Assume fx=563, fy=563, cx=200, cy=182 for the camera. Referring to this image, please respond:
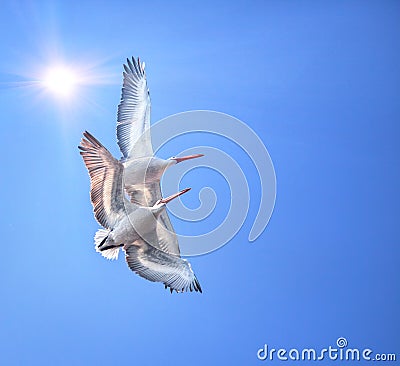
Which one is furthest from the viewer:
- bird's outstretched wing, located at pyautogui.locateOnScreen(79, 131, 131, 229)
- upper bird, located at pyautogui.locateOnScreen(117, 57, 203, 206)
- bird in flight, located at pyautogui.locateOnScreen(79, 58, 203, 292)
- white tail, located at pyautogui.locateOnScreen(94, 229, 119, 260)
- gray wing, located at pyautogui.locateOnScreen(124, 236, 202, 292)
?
upper bird, located at pyautogui.locateOnScreen(117, 57, 203, 206)

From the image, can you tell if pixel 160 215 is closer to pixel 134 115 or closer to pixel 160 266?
pixel 160 266

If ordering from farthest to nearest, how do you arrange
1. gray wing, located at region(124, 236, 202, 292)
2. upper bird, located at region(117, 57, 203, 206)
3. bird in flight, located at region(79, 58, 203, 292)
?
1. upper bird, located at region(117, 57, 203, 206)
2. gray wing, located at region(124, 236, 202, 292)
3. bird in flight, located at region(79, 58, 203, 292)

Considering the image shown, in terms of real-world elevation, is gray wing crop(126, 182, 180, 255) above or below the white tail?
above

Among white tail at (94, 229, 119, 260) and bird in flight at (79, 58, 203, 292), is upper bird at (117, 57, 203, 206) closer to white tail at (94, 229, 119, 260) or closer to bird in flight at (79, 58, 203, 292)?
bird in flight at (79, 58, 203, 292)

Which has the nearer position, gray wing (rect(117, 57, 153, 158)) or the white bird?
the white bird

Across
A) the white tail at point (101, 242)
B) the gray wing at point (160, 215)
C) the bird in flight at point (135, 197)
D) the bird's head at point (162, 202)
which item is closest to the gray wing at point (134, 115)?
the bird in flight at point (135, 197)

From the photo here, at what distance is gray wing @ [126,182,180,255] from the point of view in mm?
4219

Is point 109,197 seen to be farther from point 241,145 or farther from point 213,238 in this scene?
point 241,145

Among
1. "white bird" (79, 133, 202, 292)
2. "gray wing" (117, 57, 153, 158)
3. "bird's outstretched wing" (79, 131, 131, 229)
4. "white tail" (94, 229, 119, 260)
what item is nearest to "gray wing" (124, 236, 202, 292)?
"white bird" (79, 133, 202, 292)

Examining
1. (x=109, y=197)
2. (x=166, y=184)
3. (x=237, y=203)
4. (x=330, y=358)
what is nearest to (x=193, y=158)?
(x=166, y=184)

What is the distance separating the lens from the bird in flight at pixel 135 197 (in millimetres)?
3870

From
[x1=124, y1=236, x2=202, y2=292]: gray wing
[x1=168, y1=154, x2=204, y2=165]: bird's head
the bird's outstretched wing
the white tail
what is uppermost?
[x1=168, y1=154, x2=204, y2=165]: bird's head

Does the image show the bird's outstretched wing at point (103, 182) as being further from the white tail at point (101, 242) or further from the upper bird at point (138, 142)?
the upper bird at point (138, 142)

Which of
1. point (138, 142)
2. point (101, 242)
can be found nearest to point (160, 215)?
point (101, 242)
